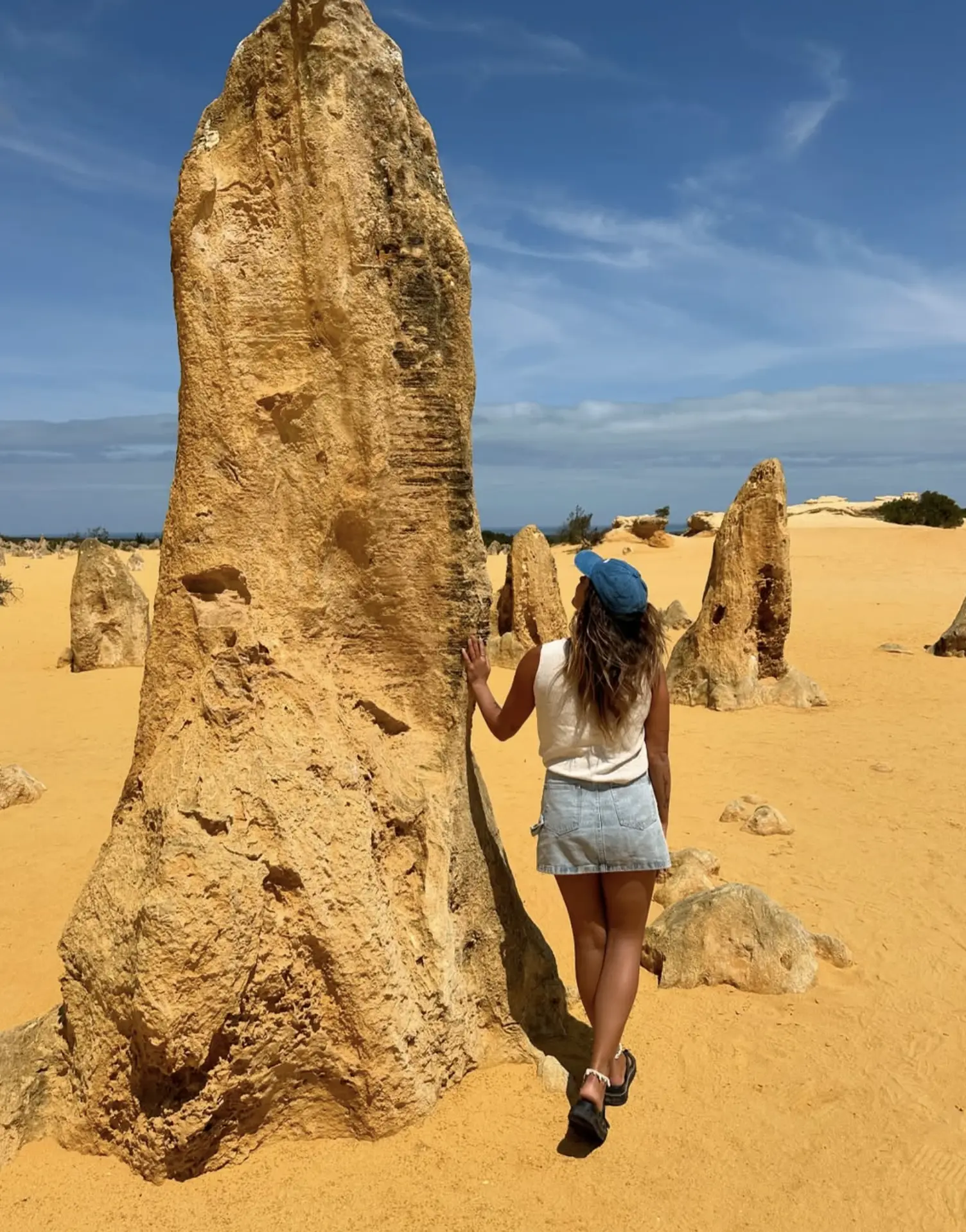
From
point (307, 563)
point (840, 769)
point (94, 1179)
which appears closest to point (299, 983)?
point (94, 1179)

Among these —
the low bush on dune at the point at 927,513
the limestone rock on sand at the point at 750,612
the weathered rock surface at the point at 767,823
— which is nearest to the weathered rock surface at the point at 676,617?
the limestone rock on sand at the point at 750,612

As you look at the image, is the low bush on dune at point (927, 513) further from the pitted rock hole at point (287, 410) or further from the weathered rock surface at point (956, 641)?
the pitted rock hole at point (287, 410)

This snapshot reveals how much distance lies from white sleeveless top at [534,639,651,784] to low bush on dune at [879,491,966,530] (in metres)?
34.5

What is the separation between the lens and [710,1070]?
338 centimetres

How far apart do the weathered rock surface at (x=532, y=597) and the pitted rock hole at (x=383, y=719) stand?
27.3ft

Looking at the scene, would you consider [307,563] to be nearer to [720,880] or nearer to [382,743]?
[382,743]

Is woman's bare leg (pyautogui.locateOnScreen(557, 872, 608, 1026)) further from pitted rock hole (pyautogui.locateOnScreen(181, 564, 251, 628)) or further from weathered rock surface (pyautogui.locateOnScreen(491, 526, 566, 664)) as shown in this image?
weathered rock surface (pyautogui.locateOnScreen(491, 526, 566, 664))

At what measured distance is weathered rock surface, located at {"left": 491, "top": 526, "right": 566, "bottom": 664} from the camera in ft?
38.3

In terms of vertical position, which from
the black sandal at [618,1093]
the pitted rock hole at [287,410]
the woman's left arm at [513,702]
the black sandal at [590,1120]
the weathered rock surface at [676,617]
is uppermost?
the pitted rock hole at [287,410]

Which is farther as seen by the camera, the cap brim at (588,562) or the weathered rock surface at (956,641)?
the weathered rock surface at (956,641)

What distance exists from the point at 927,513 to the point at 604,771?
120ft

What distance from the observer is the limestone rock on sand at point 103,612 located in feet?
38.5

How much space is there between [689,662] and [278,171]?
328 inches

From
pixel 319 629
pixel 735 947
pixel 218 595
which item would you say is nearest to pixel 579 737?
pixel 319 629
